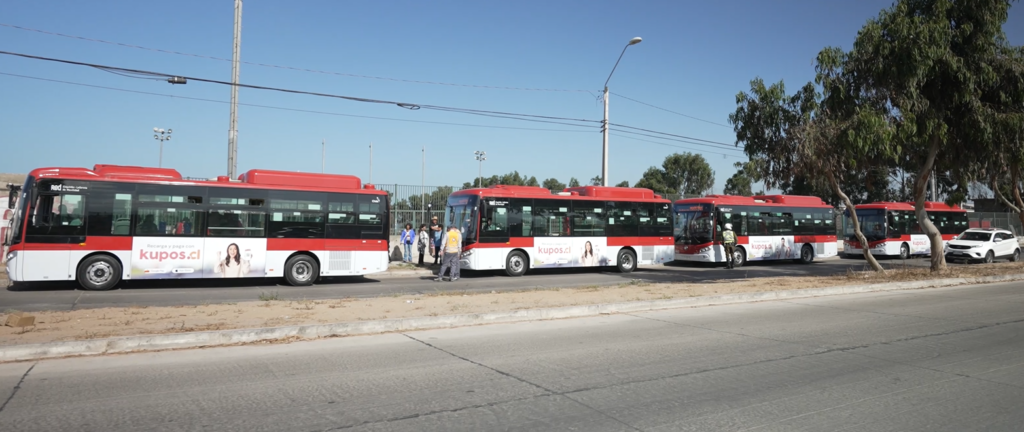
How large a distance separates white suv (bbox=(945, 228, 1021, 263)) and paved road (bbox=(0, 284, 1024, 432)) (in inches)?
867

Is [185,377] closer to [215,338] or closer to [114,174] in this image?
[215,338]

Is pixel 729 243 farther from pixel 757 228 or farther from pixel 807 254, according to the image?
pixel 807 254

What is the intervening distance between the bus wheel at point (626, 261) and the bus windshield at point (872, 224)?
1541 centimetres

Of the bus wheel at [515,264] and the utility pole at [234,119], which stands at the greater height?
the utility pole at [234,119]

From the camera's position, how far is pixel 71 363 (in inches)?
271

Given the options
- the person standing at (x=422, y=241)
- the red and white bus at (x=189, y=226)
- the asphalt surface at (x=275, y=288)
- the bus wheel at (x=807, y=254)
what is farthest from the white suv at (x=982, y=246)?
the red and white bus at (x=189, y=226)

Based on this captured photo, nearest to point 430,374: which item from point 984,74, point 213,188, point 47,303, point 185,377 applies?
point 185,377

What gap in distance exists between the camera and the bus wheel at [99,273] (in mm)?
14414

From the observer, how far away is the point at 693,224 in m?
25.6

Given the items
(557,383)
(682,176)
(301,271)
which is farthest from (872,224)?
(682,176)

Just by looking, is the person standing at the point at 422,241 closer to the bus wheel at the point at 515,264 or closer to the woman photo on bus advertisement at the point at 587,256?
the bus wheel at the point at 515,264

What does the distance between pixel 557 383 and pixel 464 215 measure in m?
14.2

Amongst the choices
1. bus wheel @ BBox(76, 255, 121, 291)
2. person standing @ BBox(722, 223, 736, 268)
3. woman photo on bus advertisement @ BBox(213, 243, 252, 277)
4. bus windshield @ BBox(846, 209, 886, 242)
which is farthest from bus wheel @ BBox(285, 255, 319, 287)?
bus windshield @ BBox(846, 209, 886, 242)

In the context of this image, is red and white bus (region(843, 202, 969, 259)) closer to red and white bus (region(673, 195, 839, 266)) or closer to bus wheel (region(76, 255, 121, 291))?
red and white bus (region(673, 195, 839, 266))
